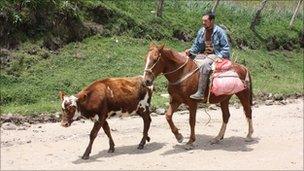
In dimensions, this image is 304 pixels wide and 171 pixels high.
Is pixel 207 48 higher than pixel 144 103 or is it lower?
higher

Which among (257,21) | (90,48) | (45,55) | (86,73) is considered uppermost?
(257,21)

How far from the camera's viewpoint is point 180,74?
11.4 metres

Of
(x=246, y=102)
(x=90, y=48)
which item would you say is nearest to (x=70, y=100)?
(x=246, y=102)

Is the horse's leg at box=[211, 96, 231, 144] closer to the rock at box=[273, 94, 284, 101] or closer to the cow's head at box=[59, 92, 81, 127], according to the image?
the cow's head at box=[59, 92, 81, 127]

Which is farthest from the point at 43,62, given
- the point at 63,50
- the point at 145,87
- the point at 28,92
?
the point at 145,87

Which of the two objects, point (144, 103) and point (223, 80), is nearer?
point (144, 103)

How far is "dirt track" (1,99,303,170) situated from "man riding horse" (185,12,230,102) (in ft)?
4.33

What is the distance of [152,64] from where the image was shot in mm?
10875

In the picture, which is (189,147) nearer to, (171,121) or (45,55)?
(171,121)

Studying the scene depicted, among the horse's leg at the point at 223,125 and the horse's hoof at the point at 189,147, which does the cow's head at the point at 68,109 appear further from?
the horse's leg at the point at 223,125

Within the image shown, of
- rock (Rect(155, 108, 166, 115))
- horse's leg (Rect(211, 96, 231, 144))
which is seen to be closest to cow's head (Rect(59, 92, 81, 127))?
horse's leg (Rect(211, 96, 231, 144))

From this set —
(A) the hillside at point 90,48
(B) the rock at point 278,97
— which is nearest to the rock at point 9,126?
(A) the hillside at point 90,48

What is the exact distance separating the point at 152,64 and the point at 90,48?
8.73 m

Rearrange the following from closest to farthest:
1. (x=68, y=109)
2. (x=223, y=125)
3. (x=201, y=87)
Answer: (x=68, y=109)
(x=201, y=87)
(x=223, y=125)
